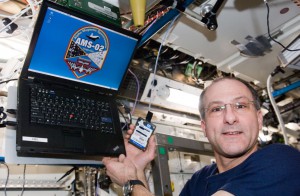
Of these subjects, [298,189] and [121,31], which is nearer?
[298,189]

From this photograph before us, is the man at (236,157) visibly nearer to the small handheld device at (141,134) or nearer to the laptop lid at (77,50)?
the small handheld device at (141,134)

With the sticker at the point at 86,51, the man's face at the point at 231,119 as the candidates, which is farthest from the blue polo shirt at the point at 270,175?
the sticker at the point at 86,51

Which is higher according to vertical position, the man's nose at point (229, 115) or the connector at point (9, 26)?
the connector at point (9, 26)

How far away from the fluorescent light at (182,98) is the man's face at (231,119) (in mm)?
509

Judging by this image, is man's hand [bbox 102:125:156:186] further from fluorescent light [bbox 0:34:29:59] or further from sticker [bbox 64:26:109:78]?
fluorescent light [bbox 0:34:29:59]

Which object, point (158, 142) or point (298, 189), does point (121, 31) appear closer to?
point (158, 142)

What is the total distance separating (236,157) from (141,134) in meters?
0.52

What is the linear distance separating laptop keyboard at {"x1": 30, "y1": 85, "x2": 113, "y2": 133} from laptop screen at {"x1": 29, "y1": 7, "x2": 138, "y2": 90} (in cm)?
11

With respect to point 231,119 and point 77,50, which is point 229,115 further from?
point 77,50

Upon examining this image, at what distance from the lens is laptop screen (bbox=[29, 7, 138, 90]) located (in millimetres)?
1286

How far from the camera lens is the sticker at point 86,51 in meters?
1.36

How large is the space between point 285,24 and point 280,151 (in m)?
1.14

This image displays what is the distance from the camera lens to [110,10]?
1487 mm

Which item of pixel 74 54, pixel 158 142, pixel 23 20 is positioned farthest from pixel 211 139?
pixel 23 20
